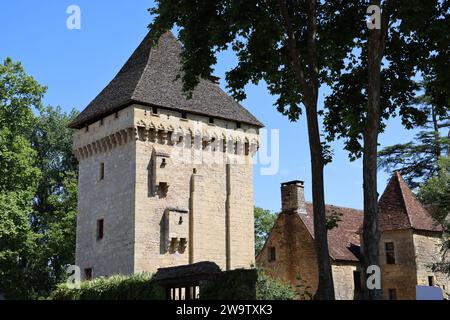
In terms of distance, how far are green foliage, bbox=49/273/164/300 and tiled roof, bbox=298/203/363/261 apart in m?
12.0

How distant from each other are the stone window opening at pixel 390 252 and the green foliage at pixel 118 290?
14082 millimetres

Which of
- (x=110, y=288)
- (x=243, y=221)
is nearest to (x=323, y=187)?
(x=110, y=288)

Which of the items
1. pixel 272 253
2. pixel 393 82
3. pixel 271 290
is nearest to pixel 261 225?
pixel 272 253

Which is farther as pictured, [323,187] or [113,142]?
[113,142]

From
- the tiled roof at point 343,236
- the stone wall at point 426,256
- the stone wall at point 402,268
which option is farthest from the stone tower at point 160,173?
the stone wall at point 426,256

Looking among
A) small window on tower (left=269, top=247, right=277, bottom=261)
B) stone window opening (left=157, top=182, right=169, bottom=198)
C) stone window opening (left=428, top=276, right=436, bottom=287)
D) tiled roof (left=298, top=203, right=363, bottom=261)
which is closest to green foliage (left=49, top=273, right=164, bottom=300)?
stone window opening (left=157, top=182, right=169, bottom=198)

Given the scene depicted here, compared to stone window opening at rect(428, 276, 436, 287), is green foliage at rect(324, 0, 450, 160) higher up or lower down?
higher up

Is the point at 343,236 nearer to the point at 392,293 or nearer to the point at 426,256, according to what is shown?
the point at 392,293

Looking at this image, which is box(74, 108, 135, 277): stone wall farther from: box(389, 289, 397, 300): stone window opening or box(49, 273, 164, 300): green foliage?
box(389, 289, 397, 300): stone window opening

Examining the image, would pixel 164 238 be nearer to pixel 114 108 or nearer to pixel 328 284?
pixel 114 108

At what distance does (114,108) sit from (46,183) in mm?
13986

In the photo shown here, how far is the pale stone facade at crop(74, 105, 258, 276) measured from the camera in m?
29.6
